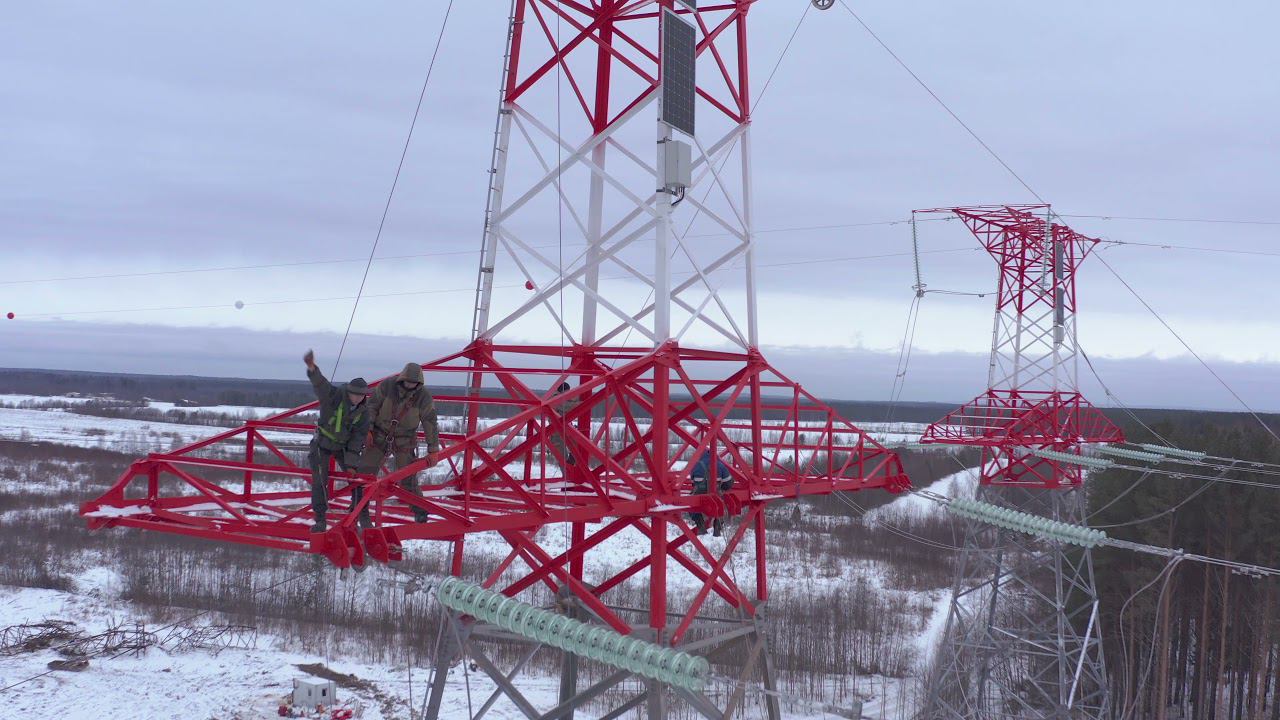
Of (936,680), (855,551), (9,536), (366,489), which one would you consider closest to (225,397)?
(9,536)

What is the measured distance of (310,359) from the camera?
10.4 meters

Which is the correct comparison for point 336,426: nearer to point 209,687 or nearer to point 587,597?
point 587,597

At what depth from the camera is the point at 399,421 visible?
1112 centimetres

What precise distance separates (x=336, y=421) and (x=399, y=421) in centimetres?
81

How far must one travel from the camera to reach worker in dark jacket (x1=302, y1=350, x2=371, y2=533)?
10.4m

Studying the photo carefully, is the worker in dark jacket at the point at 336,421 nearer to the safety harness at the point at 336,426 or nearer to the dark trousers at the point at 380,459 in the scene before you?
the safety harness at the point at 336,426

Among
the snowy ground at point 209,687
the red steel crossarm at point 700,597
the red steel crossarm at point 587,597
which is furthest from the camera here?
the snowy ground at point 209,687

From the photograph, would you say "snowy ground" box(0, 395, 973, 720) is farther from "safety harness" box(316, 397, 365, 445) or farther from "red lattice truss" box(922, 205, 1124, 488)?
"safety harness" box(316, 397, 365, 445)

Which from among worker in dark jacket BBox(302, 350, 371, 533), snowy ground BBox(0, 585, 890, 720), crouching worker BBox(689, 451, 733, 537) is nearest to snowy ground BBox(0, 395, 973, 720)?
snowy ground BBox(0, 585, 890, 720)

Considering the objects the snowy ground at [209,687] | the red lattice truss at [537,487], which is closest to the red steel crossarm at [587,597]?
the red lattice truss at [537,487]

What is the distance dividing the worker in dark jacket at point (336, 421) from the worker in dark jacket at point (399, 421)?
0.76 ft

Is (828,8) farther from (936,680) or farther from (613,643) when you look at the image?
(936,680)

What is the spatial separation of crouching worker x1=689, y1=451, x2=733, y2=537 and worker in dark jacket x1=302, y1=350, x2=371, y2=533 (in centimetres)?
495

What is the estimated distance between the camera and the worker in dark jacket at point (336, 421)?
408 inches
